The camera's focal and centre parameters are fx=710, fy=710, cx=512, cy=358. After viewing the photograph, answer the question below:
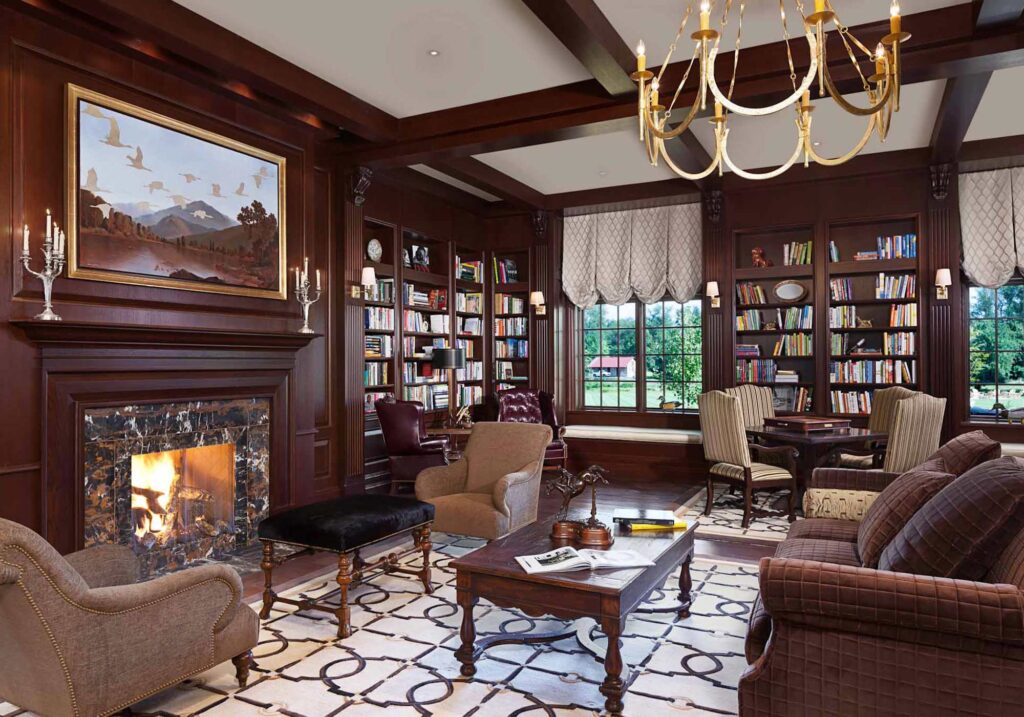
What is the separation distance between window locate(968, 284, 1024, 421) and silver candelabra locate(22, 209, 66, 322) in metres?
7.49

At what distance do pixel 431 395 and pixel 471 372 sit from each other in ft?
2.81

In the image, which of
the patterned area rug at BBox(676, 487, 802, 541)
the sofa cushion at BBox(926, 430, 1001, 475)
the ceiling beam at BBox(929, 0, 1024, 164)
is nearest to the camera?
the sofa cushion at BBox(926, 430, 1001, 475)

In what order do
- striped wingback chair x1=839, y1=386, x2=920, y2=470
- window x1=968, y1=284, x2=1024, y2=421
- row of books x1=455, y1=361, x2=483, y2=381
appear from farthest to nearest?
row of books x1=455, y1=361, x2=483, y2=381, window x1=968, y1=284, x2=1024, y2=421, striped wingback chair x1=839, y1=386, x2=920, y2=470

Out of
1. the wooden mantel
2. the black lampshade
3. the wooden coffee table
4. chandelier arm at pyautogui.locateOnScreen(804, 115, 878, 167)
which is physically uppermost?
chandelier arm at pyautogui.locateOnScreen(804, 115, 878, 167)

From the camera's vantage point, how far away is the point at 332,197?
6.16m

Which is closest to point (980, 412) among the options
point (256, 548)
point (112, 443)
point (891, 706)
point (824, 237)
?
point (824, 237)

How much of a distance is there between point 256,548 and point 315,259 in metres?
2.31

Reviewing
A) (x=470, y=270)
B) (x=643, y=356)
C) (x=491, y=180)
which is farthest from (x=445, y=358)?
(x=643, y=356)

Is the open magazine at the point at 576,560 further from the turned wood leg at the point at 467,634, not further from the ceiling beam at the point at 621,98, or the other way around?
the ceiling beam at the point at 621,98

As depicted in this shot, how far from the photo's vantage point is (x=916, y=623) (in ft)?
6.46

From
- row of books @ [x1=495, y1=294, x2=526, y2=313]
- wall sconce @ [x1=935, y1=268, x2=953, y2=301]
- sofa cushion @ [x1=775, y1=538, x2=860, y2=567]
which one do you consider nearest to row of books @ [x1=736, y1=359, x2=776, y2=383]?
wall sconce @ [x1=935, y1=268, x2=953, y2=301]

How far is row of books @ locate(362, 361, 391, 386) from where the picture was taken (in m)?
6.85

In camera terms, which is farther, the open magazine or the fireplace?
the fireplace

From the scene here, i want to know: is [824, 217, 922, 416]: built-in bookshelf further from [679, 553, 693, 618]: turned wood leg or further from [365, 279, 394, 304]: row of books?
[365, 279, 394, 304]: row of books
